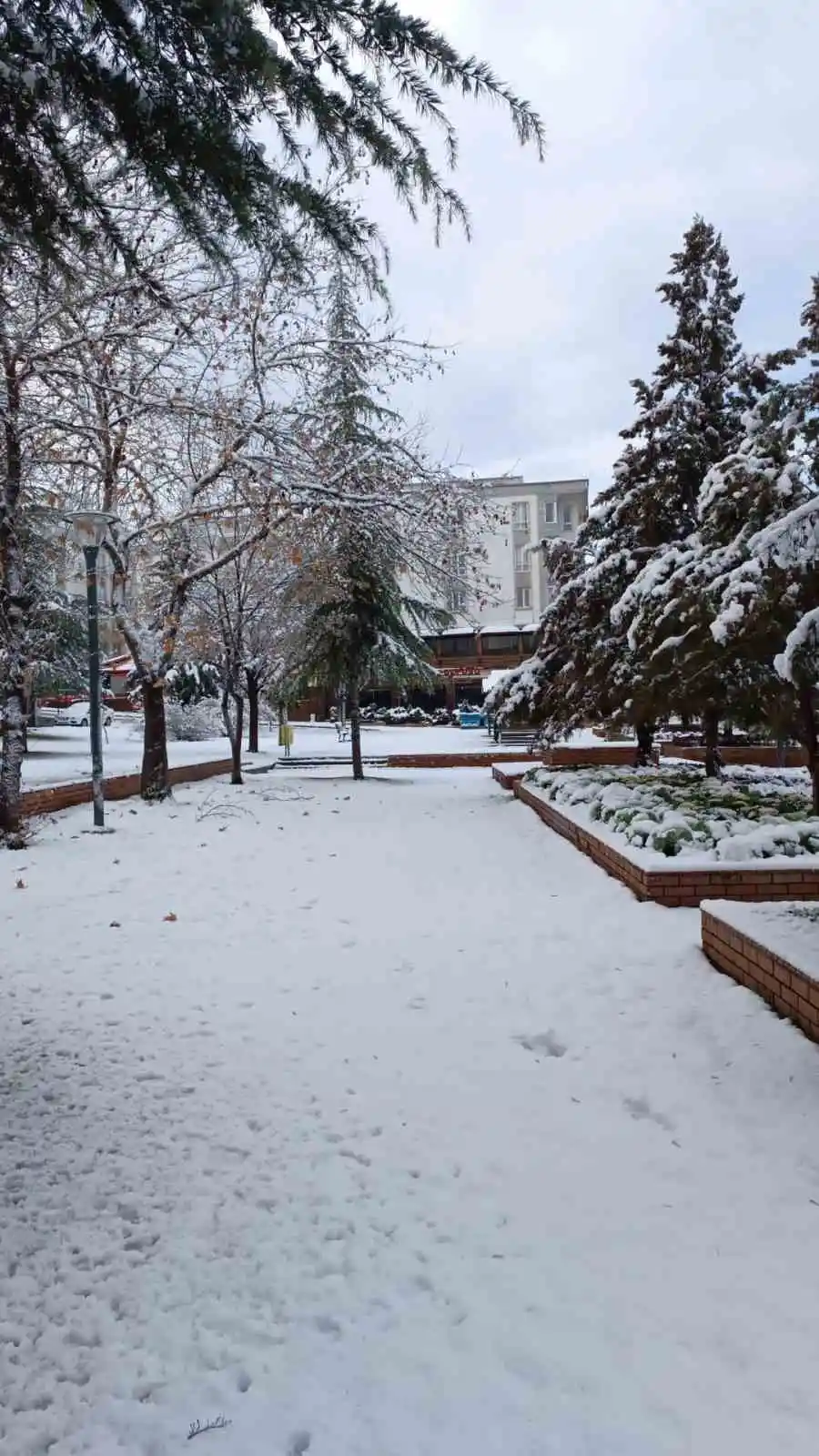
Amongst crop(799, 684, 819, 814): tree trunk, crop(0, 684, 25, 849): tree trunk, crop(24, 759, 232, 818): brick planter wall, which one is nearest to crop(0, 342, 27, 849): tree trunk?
crop(0, 684, 25, 849): tree trunk

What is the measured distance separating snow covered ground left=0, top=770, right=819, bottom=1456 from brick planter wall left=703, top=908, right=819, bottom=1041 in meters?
0.10

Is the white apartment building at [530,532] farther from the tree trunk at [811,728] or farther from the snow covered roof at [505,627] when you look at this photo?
the tree trunk at [811,728]

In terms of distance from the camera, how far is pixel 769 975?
4.52 metres

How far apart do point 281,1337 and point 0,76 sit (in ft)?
10.5

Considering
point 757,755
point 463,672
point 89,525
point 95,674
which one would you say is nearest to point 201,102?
point 89,525

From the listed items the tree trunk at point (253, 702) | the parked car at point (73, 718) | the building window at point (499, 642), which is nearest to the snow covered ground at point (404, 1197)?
the tree trunk at point (253, 702)

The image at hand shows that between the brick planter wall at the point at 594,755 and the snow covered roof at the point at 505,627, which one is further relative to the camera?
the snow covered roof at the point at 505,627

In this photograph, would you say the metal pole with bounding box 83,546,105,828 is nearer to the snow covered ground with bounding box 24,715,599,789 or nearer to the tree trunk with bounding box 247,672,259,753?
the snow covered ground with bounding box 24,715,599,789

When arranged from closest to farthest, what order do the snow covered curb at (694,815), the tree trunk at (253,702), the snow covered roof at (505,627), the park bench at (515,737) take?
the snow covered curb at (694,815) → the tree trunk at (253,702) → the park bench at (515,737) → the snow covered roof at (505,627)

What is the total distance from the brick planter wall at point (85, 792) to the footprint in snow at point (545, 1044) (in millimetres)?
9238

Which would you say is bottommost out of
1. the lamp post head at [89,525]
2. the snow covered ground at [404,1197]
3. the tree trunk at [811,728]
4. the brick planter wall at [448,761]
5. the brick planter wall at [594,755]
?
the brick planter wall at [448,761]

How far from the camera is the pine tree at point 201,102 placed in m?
2.38

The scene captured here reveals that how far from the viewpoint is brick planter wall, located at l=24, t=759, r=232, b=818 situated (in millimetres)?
12461

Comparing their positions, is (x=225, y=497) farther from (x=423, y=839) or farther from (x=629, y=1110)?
(x=629, y=1110)
